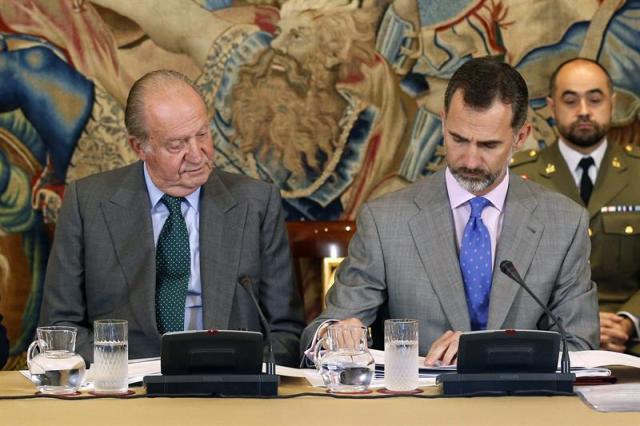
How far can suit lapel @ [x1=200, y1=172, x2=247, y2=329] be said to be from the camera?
3.84m

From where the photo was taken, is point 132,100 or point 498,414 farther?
point 132,100

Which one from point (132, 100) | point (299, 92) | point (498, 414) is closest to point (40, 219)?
point (299, 92)

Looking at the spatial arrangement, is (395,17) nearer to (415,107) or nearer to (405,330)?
(415,107)

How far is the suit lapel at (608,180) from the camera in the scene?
16.3ft

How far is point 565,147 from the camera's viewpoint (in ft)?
16.7

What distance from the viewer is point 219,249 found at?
3.90m

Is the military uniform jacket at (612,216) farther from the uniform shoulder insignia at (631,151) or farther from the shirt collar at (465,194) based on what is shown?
the shirt collar at (465,194)

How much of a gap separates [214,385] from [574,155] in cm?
257

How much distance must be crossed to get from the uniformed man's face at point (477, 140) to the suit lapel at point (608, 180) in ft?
4.77

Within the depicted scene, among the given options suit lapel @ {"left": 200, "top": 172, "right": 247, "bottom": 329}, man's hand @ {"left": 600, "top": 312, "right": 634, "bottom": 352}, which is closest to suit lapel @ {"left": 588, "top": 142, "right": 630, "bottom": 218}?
man's hand @ {"left": 600, "top": 312, "right": 634, "bottom": 352}

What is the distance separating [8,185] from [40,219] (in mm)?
192

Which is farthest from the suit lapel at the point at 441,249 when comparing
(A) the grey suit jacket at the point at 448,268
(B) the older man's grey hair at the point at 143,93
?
(B) the older man's grey hair at the point at 143,93

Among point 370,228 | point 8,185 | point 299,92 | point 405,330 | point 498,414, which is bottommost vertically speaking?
point 498,414

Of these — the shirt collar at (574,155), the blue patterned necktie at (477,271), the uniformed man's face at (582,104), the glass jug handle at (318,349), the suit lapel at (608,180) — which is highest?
the uniformed man's face at (582,104)
